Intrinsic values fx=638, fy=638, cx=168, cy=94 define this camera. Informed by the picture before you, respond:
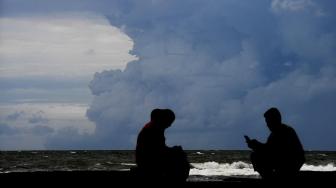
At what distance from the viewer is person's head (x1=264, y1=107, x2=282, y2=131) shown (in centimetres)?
790

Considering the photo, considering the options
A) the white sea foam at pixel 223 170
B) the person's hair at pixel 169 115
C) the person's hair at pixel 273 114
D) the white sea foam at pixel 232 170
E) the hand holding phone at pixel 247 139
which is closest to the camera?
the person's hair at pixel 169 115

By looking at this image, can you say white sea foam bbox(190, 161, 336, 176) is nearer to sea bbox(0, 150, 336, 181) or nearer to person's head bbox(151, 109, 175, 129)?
sea bbox(0, 150, 336, 181)

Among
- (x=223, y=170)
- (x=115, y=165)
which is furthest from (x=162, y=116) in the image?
(x=115, y=165)

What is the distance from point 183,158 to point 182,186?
1.53ft

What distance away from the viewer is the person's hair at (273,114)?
25.9 ft

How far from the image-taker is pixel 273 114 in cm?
792

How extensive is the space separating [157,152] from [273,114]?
1.54 meters

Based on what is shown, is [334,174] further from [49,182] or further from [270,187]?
[49,182]

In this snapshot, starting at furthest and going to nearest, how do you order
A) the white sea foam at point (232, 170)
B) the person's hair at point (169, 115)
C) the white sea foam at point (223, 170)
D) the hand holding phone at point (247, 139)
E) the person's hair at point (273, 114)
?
1. the white sea foam at point (232, 170)
2. the white sea foam at point (223, 170)
3. the hand holding phone at point (247, 139)
4. the person's hair at point (273, 114)
5. the person's hair at point (169, 115)

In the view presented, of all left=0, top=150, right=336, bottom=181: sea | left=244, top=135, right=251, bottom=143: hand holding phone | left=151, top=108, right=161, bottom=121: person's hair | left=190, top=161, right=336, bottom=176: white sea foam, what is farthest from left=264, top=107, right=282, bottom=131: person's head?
left=190, top=161, right=336, bottom=176: white sea foam

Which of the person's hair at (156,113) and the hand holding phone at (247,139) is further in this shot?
the hand holding phone at (247,139)

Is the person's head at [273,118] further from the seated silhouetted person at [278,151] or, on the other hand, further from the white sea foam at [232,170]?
the white sea foam at [232,170]

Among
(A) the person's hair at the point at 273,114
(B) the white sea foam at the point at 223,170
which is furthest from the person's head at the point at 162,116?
(B) the white sea foam at the point at 223,170

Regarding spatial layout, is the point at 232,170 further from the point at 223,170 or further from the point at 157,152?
the point at 157,152
